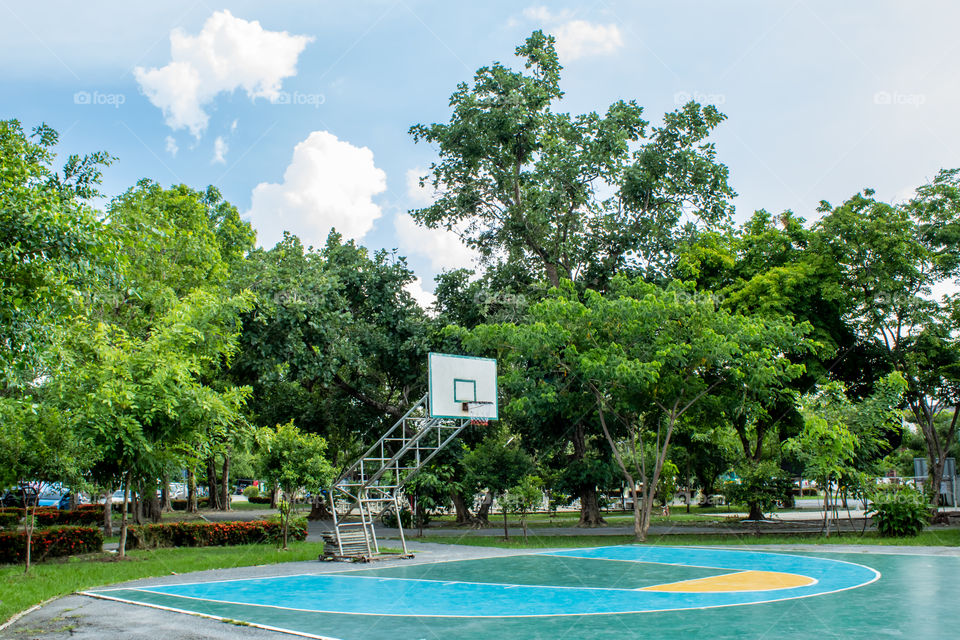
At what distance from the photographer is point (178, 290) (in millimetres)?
25219

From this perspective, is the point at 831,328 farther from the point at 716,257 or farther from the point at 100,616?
the point at 100,616

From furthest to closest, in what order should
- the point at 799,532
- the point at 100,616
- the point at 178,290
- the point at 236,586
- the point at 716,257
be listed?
the point at 716,257 < the point at 178,290 < the point at 799,532 < the point at 236,586 < the point at 100,616

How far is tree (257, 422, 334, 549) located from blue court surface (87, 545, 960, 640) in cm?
370

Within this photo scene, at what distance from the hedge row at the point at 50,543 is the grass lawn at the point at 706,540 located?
968 cm

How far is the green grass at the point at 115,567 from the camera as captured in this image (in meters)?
12.6

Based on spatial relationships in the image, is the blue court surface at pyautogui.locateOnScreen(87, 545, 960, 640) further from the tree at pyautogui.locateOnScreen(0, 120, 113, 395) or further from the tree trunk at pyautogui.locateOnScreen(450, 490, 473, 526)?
the tree trunk at pyautogui.locateOnScreen(450, 490, 473, 526)

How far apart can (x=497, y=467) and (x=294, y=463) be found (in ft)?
28.3

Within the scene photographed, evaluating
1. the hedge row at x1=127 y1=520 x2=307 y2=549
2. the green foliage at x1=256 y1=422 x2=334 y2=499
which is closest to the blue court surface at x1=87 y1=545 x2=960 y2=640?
the green foliage at x1=256 y1=422 x2=334 y2=499

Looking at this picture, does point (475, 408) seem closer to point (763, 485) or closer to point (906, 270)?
point (763, 485)

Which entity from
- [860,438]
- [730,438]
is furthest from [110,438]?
[730,438]

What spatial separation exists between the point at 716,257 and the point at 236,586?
1998 cm

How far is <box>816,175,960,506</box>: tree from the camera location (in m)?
23.6

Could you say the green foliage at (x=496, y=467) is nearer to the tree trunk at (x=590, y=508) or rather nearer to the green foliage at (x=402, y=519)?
the tree trunk at (x=590, y=508)

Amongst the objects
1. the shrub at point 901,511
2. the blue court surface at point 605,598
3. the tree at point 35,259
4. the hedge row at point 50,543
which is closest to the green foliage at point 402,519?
the hedge row at point 50,543
